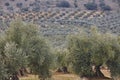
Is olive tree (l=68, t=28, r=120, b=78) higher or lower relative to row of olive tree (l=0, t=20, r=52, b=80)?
lower

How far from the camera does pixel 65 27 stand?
183625mm

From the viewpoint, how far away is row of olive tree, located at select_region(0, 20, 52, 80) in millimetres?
59562

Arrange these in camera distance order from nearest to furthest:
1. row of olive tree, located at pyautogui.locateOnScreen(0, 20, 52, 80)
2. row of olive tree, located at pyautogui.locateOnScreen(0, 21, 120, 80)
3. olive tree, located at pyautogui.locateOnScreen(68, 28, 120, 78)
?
row of olive tree, located at pyautogui.locateOnScreen(0, 21, 120, 80)
row of olive tree, located at pyautogui.locateOnScreen(0, 20, 52, 80)
olive tree, located at pyautogui.locateOnScreen(68, 28, 120, 78)

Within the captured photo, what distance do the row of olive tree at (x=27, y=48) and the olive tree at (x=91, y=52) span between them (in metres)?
8.14

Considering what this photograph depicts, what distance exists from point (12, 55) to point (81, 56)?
18992mm

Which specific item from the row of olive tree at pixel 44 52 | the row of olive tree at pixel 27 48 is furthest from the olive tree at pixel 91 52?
the row of olive tree at pixel 27 48

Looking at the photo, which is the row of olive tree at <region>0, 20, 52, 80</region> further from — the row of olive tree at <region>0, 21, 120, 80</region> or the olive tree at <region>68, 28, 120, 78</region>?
the olive tree at <region>68, 28, 120, 78</region>

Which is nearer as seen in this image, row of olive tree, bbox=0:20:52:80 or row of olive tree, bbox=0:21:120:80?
row of olive tree, bbox=0:21:120:80

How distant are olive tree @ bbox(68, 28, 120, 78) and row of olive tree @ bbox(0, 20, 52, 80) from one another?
8.14 metres

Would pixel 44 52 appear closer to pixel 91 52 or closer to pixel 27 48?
pixel 27 48

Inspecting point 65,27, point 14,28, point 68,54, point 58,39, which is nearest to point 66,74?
point 68,54

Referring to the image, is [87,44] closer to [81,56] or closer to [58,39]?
[81,56]

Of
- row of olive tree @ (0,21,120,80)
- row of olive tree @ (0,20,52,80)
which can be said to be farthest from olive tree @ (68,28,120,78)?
row of olive tree @ (0,20,52,80)

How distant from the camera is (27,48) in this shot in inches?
2490
